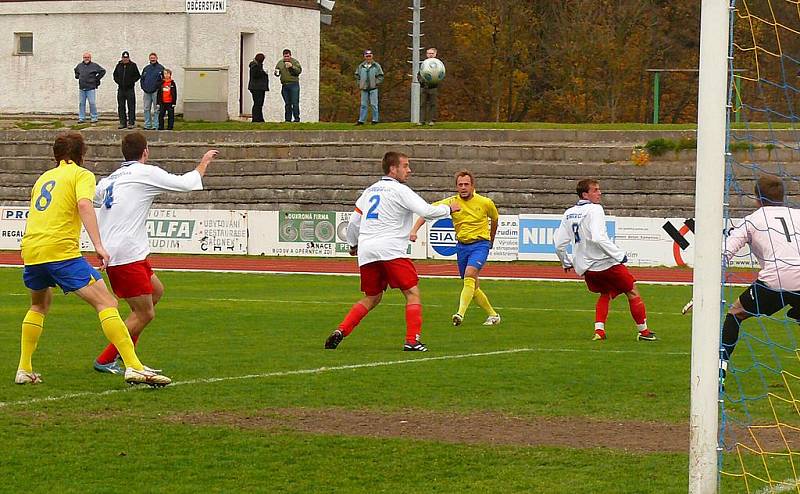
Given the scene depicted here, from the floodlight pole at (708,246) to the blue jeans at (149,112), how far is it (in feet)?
108

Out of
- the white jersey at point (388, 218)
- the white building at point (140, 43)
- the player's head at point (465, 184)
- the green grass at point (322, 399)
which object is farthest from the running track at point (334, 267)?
the white jersey at point (388, 218)

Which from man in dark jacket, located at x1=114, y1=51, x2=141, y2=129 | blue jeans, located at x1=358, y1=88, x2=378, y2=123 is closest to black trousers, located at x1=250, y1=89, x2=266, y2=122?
blue jeans, located at x1=358, y1=88, x2=378, y2=123

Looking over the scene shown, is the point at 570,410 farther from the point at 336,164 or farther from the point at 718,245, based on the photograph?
the point at 336,164

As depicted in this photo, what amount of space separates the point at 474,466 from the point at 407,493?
807 millimetres

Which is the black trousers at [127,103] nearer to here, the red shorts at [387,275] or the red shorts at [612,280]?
the red shorts at [612,280]

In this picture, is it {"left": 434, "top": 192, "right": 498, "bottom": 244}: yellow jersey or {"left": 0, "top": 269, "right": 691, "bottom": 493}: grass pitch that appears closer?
{"left": 0, "top": 269, "right": 691, "bottom": 493}: grass pitch

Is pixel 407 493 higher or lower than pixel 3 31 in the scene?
lower

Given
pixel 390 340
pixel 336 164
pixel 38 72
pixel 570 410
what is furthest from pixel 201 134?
pixel 570 410

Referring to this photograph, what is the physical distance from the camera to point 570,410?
10062mm

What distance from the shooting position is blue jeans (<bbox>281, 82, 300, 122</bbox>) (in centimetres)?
3875

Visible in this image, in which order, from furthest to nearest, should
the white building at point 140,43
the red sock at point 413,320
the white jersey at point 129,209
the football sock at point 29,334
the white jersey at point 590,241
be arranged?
1. the white building at point 140,43
2. the white jersey at point 590,241
3. the red sock at point 413,320
4. the white jersey at point 129,209
5. the football sock at point 29,334

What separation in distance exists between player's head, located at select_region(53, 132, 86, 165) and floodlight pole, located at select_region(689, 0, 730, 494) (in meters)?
5.42

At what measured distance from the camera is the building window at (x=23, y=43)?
45.1 metres

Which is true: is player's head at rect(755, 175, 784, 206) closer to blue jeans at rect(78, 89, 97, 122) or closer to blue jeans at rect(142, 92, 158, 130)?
blue jeans at rect(142, 92, 158, 130)
